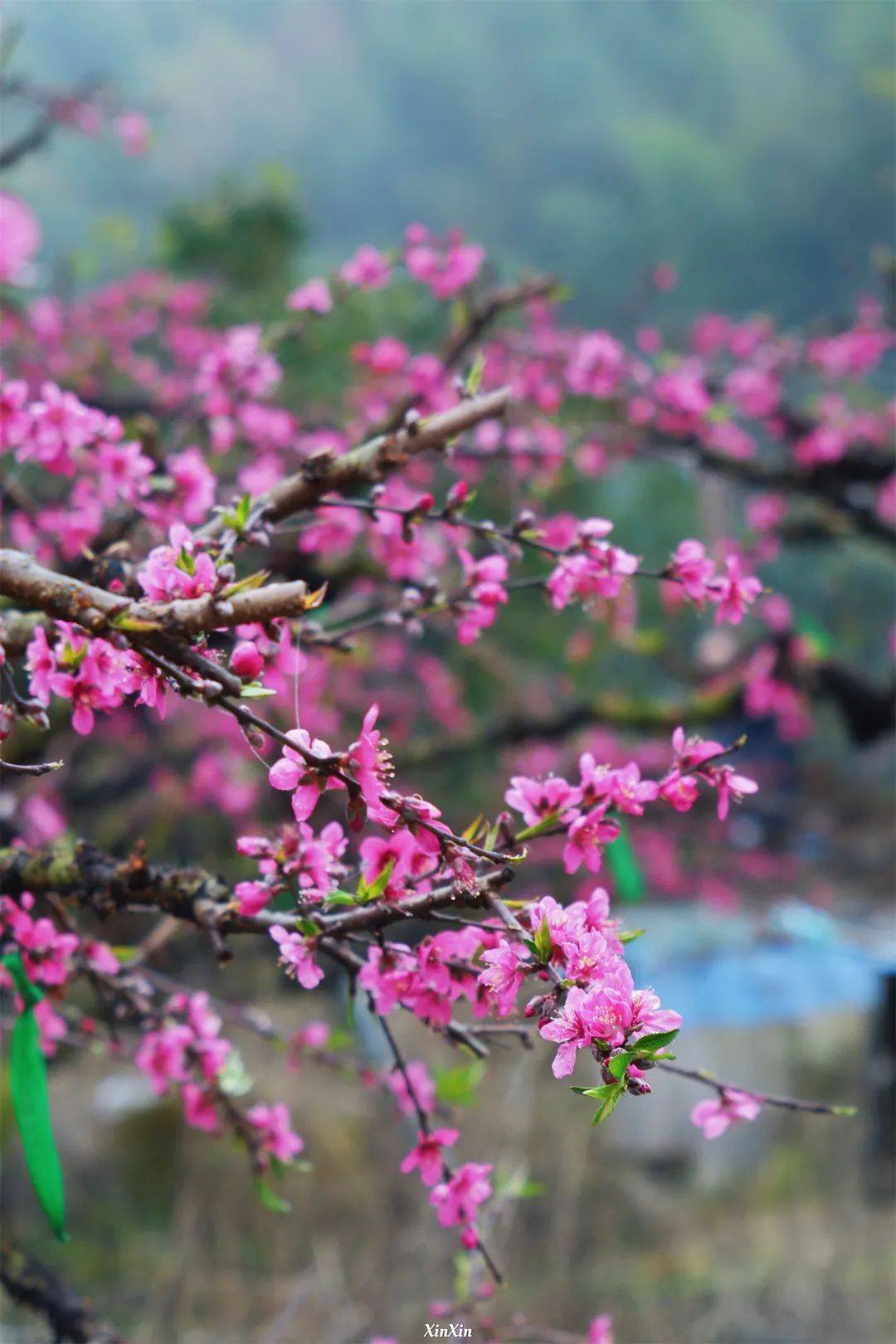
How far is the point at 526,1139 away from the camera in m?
3.47

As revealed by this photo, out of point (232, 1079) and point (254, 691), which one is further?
point (232, 1079)

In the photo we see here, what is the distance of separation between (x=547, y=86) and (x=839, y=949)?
29.0ft

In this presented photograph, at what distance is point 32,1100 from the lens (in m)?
0.99

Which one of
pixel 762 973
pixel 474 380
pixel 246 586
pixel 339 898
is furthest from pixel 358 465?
pixel 762 973

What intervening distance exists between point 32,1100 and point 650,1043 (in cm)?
67

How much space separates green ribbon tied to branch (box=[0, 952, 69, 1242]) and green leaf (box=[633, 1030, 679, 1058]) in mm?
632

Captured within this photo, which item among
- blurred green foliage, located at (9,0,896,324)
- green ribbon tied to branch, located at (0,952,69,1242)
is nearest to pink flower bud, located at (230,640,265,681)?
green ribbon tied to branch, located at (0,952,69,1242)

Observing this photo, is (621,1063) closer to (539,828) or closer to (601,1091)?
(601,1091)

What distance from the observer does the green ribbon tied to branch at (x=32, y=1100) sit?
3.22 ft

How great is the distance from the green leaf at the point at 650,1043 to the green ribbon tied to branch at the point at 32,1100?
2.07ft

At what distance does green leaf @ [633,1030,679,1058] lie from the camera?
58 cm

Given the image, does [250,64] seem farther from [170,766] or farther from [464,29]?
[170,766]

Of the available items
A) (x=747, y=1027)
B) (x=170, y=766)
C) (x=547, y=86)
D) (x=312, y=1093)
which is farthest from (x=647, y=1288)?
(x=547, y=86)

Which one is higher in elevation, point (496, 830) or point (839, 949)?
point (496, 830)
